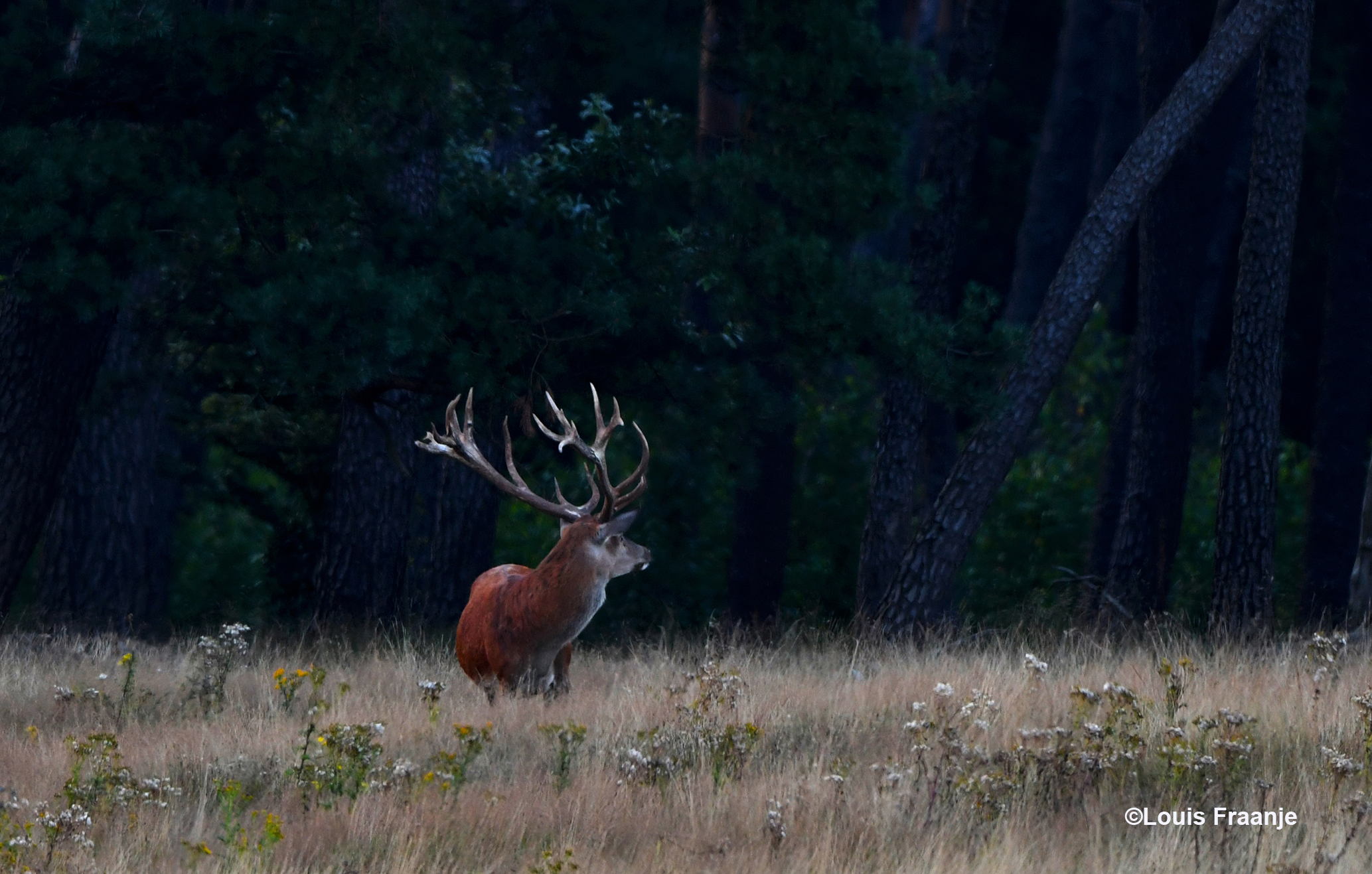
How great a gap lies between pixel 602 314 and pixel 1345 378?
27.4 ft

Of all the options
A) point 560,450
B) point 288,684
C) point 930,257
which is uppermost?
point 930,257

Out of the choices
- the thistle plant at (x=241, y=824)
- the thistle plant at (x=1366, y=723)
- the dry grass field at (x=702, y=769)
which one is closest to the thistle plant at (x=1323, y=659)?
the dry grass field at (x=702, y=769)

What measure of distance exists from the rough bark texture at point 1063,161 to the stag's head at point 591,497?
1228 cm

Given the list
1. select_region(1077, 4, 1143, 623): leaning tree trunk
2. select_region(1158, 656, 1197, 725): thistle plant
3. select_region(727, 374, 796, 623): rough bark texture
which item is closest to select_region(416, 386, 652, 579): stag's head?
select_region(1158, 656, 1197, 725): thistle plant

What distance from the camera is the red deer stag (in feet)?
27.9

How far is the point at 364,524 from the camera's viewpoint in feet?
40.5

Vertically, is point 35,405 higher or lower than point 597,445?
lower

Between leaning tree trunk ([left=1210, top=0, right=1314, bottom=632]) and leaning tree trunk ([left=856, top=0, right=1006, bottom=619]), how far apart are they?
2266 mm

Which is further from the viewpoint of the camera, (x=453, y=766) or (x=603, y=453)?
(x=603, y=453)

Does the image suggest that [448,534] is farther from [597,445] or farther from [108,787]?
[108,787]

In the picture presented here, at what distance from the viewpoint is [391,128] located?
1071cm

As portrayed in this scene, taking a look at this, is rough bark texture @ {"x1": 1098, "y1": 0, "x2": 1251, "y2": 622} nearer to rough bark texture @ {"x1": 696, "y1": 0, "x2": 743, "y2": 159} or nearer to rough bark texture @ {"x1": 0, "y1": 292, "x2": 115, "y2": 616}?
rough bark texture @ {"x1": 696, "y1": 0, "x2": 743, "y2": 159}

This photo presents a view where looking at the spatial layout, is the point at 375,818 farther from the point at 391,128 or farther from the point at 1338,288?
the point at 1338,288

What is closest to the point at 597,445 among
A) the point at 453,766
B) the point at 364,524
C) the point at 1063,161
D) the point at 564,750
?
the point at 564,750
